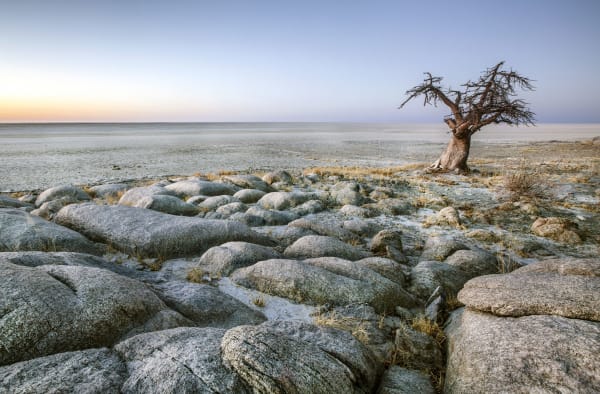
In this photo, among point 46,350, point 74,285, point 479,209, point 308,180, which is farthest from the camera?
point 308,180

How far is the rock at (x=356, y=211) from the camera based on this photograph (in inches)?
539

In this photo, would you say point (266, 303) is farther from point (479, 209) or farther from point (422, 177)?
point (422, 177)

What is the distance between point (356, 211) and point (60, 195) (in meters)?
13.1

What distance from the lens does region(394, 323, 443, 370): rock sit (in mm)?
4820

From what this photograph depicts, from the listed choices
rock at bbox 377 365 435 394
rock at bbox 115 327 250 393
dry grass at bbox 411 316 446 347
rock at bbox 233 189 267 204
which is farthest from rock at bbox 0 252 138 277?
rock at bbox 233 189 267 204

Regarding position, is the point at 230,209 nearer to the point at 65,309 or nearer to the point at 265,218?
the point at 265,218

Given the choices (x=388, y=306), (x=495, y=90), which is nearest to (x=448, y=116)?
(x=495, y=90)

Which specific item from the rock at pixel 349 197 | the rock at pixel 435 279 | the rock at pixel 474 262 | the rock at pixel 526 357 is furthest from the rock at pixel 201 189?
the rock at pixel 526 357

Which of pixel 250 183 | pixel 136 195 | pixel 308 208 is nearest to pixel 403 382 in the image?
pixel 308 208

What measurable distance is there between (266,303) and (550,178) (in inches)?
874

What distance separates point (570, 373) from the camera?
3648 mm

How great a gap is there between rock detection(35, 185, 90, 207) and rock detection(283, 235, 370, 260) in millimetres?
11362

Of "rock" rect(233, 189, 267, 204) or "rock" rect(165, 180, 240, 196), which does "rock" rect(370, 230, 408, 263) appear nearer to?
"rock" rect(233, 189, 267, 204)

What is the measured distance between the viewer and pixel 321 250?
338 inches
